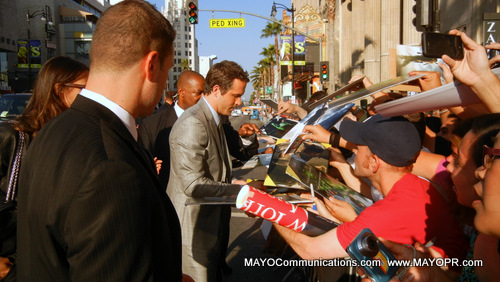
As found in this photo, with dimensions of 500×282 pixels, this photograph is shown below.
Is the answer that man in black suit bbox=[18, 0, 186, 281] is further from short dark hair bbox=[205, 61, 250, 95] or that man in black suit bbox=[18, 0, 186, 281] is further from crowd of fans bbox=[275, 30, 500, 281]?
short dark hair bbox=[205, 61, 250, 95]

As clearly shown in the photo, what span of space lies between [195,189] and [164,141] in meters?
2.01

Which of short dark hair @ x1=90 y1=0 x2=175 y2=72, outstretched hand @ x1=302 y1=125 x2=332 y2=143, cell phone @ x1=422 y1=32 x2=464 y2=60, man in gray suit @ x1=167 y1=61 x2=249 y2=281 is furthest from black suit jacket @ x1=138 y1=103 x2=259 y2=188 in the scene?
short dark hair @ x1=90 y1=0 x2=175 y2=72

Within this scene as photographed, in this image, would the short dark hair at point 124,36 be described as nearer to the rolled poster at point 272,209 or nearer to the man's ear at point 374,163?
the rolled poster at point 272,209

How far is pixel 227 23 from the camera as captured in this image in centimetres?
2167

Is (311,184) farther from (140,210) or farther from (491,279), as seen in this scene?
(140,210)

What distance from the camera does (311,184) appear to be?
2555mm

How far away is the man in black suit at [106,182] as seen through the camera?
121 cm

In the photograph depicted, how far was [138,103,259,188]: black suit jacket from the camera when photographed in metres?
4.81

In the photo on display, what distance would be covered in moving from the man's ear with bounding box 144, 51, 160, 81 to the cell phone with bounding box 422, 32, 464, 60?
153cm

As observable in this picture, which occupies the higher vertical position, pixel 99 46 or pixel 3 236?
pixel 99 46

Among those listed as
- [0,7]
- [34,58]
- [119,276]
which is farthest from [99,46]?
[0,7]

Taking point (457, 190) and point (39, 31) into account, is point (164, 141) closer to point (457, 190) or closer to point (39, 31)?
point (457, 190)

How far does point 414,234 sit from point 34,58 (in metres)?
54.0

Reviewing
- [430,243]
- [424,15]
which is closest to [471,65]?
[430,243]
